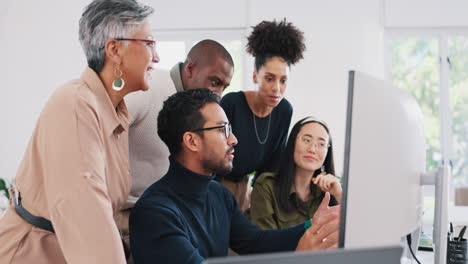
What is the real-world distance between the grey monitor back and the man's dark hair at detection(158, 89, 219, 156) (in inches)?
49.7

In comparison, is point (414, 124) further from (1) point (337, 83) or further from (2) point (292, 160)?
(1) point (337, 83)

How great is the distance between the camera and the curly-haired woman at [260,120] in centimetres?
262

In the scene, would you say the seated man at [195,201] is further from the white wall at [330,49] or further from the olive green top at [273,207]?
the white wall at [330,49]

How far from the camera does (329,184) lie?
2420 mm

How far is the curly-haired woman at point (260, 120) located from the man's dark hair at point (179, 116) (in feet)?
1.95

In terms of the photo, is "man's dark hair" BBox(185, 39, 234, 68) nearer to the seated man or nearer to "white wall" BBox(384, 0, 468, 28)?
the seated man

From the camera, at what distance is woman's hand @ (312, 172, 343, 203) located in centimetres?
239

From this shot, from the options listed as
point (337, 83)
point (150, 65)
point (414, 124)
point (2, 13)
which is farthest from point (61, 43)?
point (414, 124)

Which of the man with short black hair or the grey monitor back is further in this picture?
the man with short black hair

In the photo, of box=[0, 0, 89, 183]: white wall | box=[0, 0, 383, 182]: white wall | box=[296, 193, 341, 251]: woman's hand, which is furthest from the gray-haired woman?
box=[0, 0, 89, 183]: white wall

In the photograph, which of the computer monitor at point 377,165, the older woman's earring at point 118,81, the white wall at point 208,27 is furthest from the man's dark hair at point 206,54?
the white wall at point 208,27

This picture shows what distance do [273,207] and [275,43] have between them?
837 millimetres

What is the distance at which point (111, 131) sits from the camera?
62.7 inches

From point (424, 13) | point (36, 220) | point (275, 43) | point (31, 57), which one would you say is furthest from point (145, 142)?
point (424, 13)
